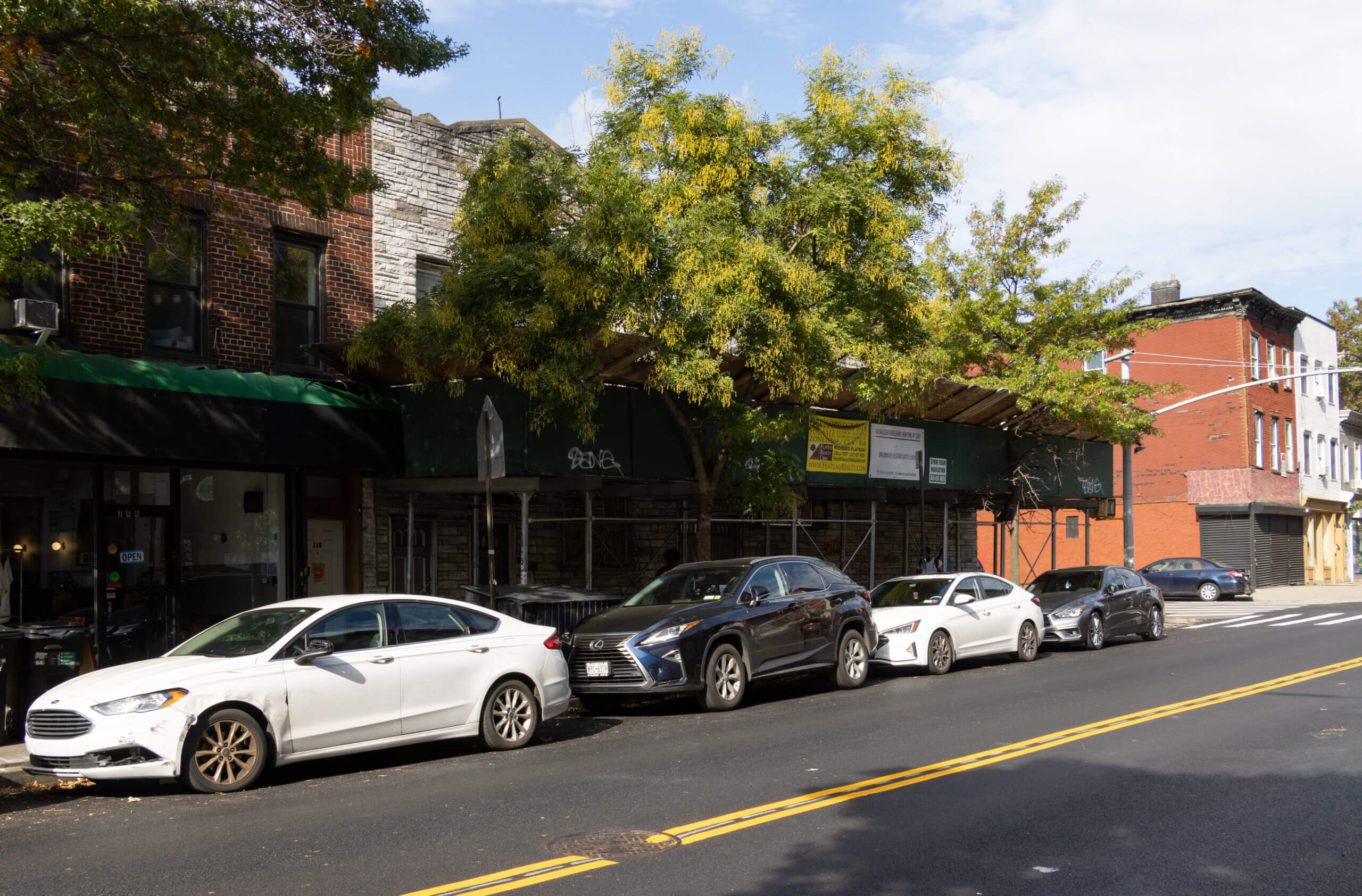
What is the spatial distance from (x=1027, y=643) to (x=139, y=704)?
43.3 ft

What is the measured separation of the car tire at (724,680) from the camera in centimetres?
1203

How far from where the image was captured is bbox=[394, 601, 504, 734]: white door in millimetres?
9391

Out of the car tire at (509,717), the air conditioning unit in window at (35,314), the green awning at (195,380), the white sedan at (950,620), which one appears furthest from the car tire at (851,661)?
the air conditioning unit in window at (35,314)

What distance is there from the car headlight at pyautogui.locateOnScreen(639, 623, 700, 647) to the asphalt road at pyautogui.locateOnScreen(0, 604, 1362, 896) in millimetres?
819

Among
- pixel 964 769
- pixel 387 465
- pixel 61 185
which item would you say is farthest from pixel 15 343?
pixel 964 769

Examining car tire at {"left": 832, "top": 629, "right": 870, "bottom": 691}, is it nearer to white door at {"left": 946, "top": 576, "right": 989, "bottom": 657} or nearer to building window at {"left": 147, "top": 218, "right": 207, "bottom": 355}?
white door at {"left": 946, "top": 576, "right": 989, "bottom": 657}

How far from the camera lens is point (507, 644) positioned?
401 inches

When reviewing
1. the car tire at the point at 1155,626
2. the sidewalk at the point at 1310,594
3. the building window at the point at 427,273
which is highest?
the building window at the point at 427,273

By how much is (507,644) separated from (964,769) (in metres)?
4.08

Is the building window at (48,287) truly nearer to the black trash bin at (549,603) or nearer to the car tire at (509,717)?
the black trash bin at (549,603)

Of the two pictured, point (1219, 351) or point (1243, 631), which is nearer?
point (1243, 631)

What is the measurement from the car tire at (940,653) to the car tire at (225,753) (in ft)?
31.6

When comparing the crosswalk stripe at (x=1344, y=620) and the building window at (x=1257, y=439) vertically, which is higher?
the building window at (x=1257, y=439)

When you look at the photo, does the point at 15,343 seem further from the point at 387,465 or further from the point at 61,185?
the point at 387,465
